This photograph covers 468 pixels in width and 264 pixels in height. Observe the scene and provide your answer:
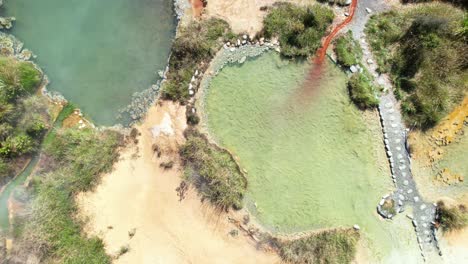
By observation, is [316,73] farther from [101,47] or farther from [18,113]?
[18,113]

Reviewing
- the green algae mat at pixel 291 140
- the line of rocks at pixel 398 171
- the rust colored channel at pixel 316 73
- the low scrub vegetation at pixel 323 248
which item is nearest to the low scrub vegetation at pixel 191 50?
the green algae mat at pixel 291 140

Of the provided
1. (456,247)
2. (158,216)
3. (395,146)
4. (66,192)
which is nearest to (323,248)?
(395,146)

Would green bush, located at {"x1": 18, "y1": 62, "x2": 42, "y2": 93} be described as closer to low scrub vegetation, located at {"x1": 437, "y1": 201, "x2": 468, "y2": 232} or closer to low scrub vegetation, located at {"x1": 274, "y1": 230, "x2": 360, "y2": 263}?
low scrub vegetation, located at {"x1": 274, "y1": 230, "x2": 360, "y2": 263}

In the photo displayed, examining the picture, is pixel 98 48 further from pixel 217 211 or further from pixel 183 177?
pixel 217 211

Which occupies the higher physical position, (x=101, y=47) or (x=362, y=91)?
(x=362, y=91)

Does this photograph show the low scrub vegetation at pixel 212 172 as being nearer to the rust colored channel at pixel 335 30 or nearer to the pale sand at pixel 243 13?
the pale sand at pixel 243 13

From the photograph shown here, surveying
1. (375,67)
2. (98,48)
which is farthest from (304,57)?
(98,48)
